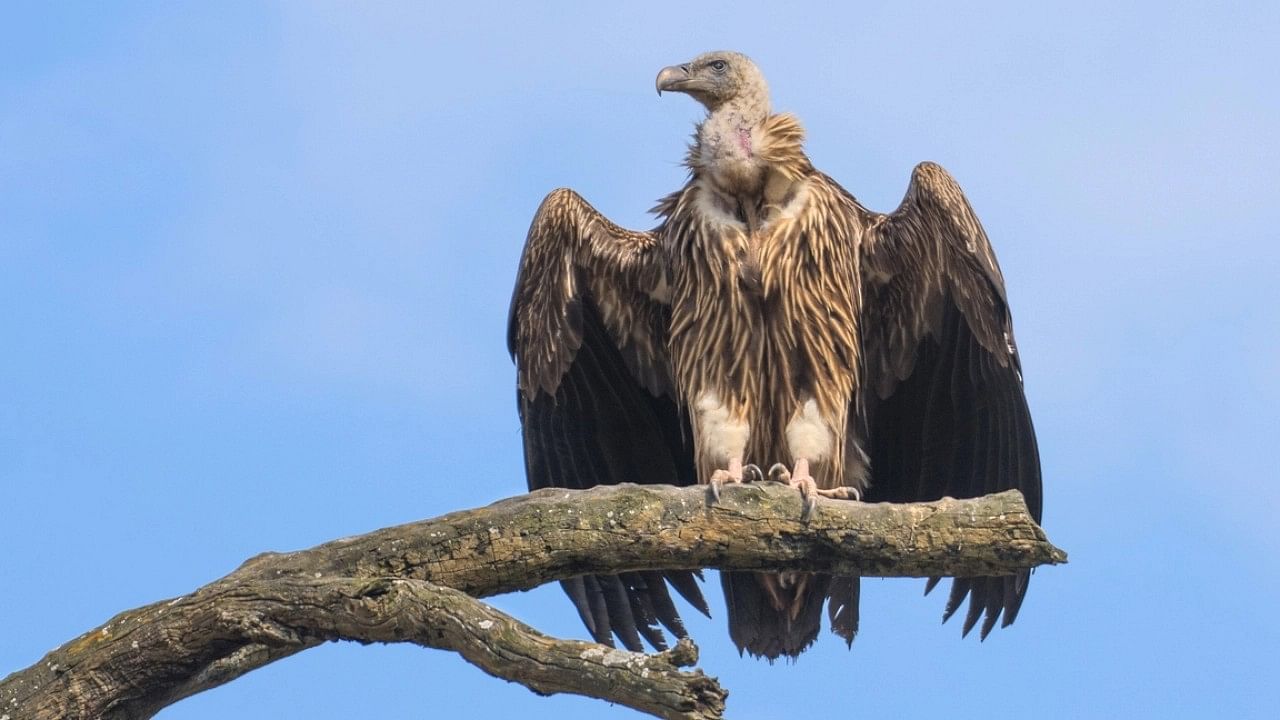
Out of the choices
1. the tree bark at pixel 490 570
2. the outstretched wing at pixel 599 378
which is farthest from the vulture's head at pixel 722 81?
the tree bark at pixel 490 570

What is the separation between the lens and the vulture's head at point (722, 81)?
10.0 m

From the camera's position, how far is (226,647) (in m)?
6.88

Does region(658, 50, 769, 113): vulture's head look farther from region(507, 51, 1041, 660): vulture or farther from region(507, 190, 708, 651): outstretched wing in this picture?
region(507, 190, 708, 651): outstretched wing

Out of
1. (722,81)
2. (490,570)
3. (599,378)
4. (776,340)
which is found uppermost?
(722,81)

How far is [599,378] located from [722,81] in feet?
5.52

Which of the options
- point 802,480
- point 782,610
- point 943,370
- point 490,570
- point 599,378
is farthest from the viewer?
point 599,378

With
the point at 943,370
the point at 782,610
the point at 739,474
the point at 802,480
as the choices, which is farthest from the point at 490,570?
the point at 943,370

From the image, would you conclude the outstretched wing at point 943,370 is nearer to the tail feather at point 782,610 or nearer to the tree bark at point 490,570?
the tail feather at point 782,610

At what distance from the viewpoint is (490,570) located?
7.18 metres

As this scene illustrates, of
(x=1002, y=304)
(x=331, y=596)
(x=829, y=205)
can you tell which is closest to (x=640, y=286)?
(x=829, y=205)

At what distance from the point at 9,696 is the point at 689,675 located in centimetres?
248

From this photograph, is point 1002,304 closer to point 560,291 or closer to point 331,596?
point 560,291

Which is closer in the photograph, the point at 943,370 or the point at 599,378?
the point at 943,370

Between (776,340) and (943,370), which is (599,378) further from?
(943,370)
